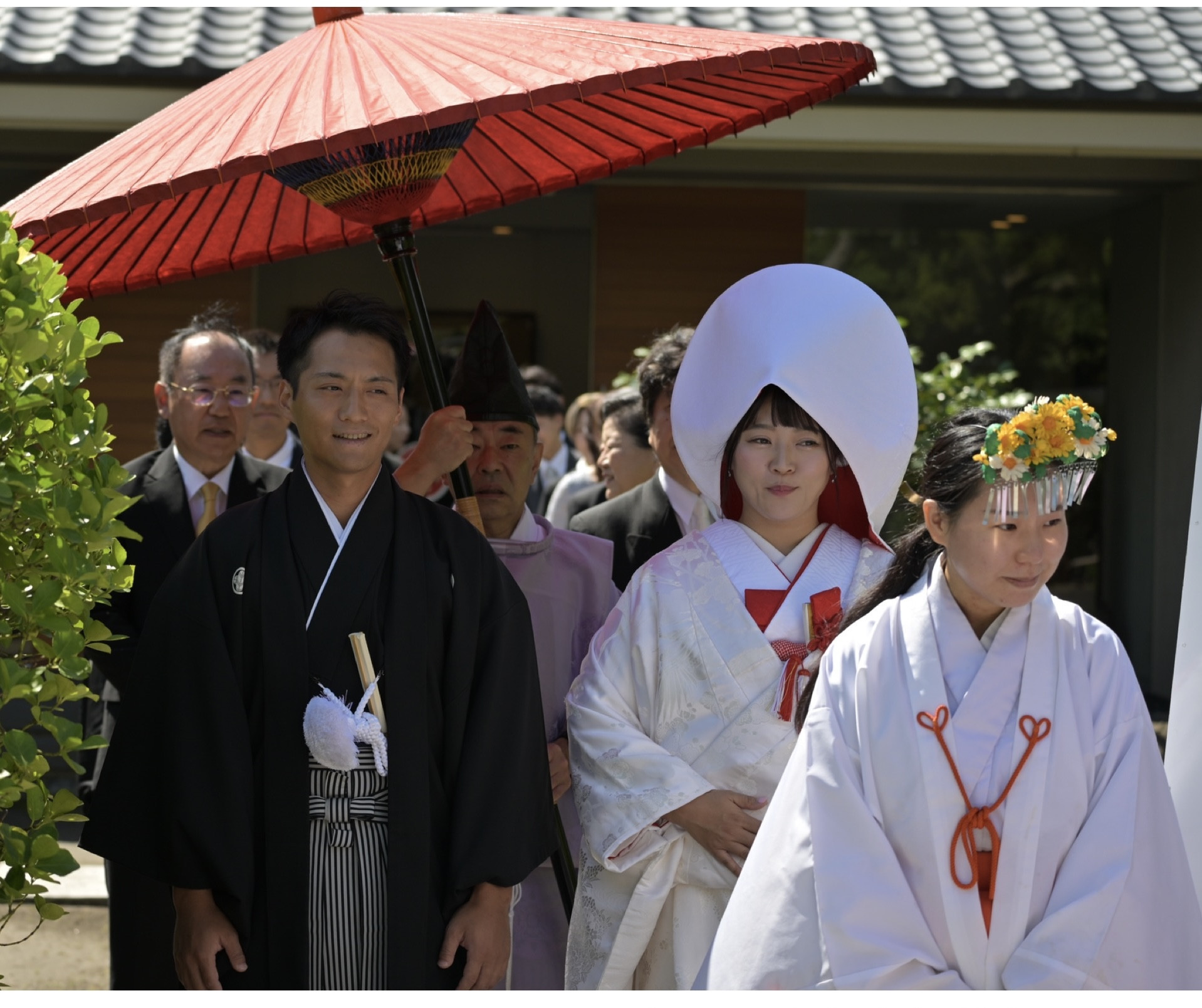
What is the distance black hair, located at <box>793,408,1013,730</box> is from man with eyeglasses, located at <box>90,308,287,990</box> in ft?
6.19

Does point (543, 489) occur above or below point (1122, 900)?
above

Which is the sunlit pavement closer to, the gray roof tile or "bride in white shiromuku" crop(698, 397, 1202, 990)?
"bride in white shiromuku" crop(698, 397, 1202, 990)

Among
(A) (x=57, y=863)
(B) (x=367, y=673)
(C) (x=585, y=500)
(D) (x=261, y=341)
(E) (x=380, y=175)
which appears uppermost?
(E) (x=380, y=175)

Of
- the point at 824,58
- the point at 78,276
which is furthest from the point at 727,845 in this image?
the point at 78,276

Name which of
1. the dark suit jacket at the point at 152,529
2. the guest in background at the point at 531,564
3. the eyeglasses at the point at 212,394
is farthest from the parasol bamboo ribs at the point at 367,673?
the eyeglasses at the point at 212,394

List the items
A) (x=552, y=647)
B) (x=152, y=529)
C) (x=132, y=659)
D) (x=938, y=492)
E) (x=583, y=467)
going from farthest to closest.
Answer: (x=583, y=467), (x=152, y=529), (x=132, y=659), (x=552, y=647), (x=938, y=492)

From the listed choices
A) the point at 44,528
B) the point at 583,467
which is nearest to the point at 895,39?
the point at 583,467

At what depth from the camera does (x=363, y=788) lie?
257 centimetres

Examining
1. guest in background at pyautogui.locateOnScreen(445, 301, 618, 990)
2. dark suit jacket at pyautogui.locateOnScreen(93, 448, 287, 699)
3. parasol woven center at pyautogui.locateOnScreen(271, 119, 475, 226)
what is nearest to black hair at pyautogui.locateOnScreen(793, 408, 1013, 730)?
guest in background at pyautogui.locateOnScreen(445, 301, 618, 990)

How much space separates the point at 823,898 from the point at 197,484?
2.38m

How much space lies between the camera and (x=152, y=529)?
3.86 m

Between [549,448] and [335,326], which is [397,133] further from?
[549,448]

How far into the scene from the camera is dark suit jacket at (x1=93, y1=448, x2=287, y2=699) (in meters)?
3.59

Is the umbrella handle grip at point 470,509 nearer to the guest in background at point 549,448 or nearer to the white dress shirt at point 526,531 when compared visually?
the white dress shirt at point 526,531
